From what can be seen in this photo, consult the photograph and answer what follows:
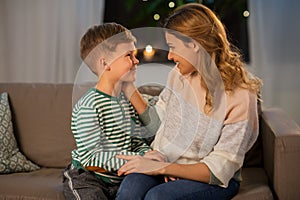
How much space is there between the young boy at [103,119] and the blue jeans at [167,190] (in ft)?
0.30

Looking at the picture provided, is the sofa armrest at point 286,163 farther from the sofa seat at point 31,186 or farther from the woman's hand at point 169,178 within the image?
the sofa seat at point 31,186

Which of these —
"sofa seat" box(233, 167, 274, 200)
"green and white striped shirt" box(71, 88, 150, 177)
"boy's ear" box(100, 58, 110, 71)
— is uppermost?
"boy's ear" box(100, 58, 110, 71)

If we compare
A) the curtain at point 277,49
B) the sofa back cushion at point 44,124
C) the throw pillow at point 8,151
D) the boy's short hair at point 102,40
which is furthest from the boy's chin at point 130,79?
the curtain at point 277,49

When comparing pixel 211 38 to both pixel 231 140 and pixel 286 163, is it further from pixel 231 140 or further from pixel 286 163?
pixel 286 163

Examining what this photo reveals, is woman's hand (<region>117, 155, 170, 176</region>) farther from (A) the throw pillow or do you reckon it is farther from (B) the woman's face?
(A) the throw pillow

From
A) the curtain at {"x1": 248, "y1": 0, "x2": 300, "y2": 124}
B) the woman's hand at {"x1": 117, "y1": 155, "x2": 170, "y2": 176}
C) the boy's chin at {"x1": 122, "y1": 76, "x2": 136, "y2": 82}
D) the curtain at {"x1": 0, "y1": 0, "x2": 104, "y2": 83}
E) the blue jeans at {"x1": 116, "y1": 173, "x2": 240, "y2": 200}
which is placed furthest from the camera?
the curtain at {"x1": 0, "y1": 0, "x2": 104, "y2": 83}

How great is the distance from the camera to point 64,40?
3340 mm

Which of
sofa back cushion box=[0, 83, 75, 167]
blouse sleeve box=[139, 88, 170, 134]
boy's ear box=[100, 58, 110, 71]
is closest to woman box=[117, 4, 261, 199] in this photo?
blouse sleeve box=[139, 88, 170, 134]

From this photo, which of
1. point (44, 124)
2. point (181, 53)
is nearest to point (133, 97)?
point (181, 53)

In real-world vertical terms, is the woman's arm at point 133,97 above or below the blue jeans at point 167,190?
above

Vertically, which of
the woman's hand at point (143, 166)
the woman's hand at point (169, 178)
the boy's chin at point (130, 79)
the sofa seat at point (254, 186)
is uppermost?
the boy's chin at point (130, 79)

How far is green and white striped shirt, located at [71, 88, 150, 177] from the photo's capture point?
72.7 inches

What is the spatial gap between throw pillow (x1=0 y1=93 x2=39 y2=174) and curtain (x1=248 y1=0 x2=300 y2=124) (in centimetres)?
144

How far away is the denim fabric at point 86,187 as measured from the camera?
183 centimetres
